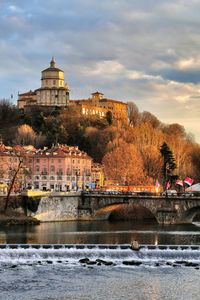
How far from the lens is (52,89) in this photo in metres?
186

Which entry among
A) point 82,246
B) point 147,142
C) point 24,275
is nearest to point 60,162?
point 147,142

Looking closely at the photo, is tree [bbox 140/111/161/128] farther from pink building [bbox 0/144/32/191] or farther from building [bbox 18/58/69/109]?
pink building [bbox 0/144/32/191]

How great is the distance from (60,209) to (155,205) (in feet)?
43.3

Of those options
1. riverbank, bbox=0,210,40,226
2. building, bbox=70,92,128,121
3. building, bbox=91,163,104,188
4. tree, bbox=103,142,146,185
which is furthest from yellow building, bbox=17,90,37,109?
riverbank, bbox=0,210,40,226

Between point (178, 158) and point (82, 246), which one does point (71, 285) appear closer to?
point (82, 246)

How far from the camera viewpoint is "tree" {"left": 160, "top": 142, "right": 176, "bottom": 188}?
119 meters

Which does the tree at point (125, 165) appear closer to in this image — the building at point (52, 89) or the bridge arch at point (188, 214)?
the bridge arch at point (188, 214)

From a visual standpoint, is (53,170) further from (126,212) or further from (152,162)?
(126,212)

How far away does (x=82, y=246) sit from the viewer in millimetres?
58062

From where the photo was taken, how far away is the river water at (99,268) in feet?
144

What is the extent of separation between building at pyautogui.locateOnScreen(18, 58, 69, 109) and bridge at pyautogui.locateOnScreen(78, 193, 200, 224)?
91.3 metres

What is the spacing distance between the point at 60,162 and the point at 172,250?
7419 cm

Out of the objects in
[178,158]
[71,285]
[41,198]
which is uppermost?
[178,158]

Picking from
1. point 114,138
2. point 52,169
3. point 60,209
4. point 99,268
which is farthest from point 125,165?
point 99,268
